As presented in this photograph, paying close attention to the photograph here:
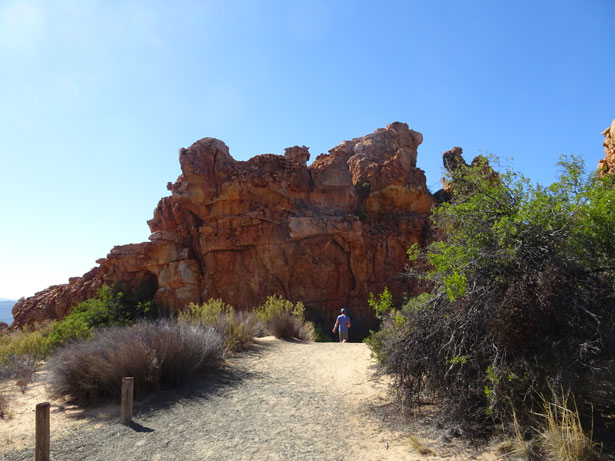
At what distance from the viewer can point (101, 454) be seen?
5.27 meters

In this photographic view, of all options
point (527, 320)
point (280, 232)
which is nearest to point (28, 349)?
point (280, 232)

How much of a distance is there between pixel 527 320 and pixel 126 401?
5.90m

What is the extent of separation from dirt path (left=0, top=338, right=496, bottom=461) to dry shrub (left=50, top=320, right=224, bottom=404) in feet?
1.26

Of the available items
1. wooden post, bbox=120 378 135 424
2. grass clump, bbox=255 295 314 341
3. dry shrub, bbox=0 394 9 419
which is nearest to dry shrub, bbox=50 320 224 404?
dry shrub, bbox=0 394 9 419

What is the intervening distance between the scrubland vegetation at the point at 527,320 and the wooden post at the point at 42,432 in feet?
14.8

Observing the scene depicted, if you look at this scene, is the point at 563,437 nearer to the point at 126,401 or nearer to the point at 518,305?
the point at 518,305

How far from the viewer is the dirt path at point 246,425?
Result: 4.98 m

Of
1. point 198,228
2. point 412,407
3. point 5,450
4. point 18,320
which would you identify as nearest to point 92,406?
point 5,450

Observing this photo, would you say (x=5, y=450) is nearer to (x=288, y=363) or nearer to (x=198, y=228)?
(x=288, y=363)

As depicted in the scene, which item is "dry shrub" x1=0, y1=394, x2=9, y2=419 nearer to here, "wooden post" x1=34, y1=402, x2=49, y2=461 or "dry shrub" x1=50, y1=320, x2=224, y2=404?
"dry shrub" x1=50, y1=320, x2=224, y2=404

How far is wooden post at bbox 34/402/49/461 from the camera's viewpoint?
465cm

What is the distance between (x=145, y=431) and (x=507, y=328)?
5201 millimetres

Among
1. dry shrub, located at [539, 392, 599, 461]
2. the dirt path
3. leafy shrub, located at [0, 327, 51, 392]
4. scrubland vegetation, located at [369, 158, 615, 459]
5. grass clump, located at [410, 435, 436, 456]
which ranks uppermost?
scrubland vegetation, located at [369, 158, 615, 459]

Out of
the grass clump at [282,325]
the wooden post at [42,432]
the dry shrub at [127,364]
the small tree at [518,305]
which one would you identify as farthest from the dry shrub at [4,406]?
the grass clump at [282,325]
